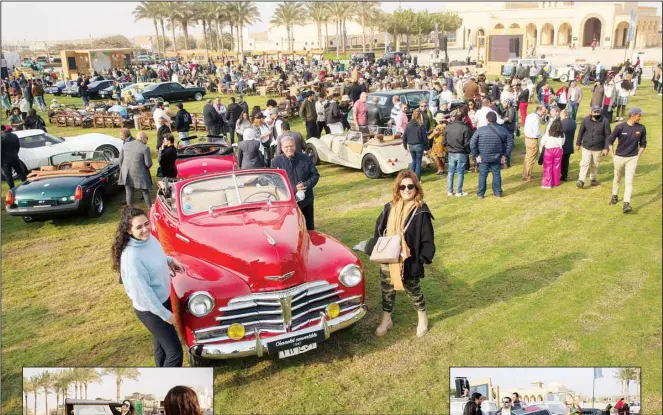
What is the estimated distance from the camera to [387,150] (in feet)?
40.3

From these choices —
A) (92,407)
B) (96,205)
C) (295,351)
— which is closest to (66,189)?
(96,205)

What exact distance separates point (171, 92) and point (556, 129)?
24.4 meters

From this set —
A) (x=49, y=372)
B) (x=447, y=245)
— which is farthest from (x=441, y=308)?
(x=49, y=372)

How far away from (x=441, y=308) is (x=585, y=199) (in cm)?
549

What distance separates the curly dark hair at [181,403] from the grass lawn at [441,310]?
111cm

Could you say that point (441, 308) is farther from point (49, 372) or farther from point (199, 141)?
point (199, 141)

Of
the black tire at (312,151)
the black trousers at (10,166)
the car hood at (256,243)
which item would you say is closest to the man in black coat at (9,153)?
the black trousers at (10,166)

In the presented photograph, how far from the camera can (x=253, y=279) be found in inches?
205

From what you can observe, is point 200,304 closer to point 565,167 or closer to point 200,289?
point 200,289

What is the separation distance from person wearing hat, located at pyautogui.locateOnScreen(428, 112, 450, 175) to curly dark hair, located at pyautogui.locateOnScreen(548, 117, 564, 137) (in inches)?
93.6

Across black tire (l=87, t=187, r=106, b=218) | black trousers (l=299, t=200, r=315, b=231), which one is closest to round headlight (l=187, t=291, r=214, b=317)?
black trousers (l=299, t=200, r=315, b=231)

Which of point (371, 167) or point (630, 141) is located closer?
point (630, 141)

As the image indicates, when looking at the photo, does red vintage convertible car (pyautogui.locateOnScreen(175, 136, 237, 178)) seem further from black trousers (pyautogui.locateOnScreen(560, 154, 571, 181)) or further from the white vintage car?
black trousers (pyautogui.locateOnScreen(560, 154, 571, 181))

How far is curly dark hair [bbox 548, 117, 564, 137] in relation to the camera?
10500 millimetres
